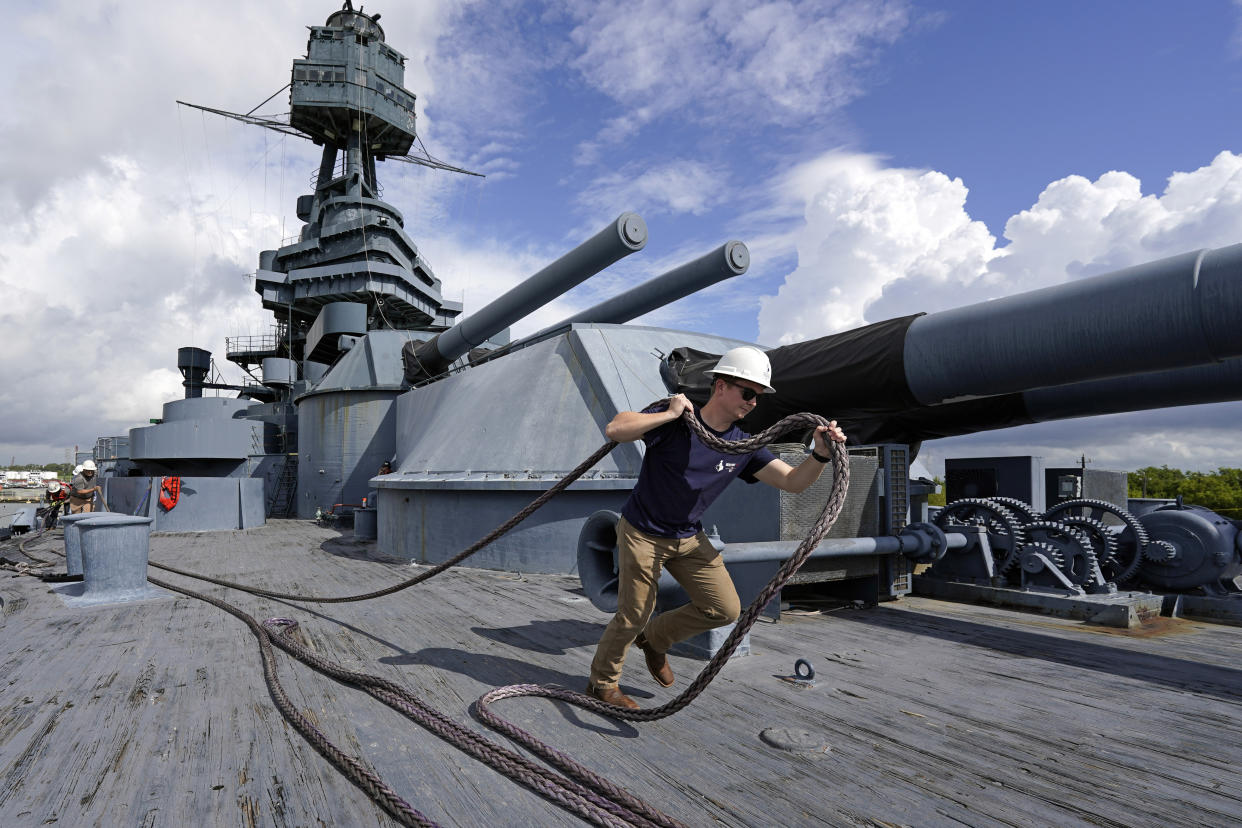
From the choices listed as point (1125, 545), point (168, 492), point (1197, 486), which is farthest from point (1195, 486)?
point (168, 492)

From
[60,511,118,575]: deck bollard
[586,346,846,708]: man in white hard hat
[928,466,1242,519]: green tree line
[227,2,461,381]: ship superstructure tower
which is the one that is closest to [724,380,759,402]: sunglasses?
[586,346,846,708]: man in white hard hat

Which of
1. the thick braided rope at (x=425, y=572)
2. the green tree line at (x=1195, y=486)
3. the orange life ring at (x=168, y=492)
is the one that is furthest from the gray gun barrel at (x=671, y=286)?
the green tree line at (x=1195, y=486)

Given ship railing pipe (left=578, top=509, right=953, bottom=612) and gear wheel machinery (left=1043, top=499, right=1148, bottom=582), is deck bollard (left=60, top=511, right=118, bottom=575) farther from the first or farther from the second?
gear wheel machinery (left=1043, top=499, right=1148, bottom=582)

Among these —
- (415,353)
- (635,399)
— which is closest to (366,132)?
(415,353)

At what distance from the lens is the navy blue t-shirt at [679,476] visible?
8.48ft

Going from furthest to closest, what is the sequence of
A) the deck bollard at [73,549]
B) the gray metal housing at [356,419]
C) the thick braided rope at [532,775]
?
the gray metal housing at [356,419]
the deck bollard at [73,549]
the thick braided rope at [532,775]

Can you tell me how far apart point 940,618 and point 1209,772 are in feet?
8.00

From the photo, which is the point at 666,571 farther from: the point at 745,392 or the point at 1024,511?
the point at 1024,511

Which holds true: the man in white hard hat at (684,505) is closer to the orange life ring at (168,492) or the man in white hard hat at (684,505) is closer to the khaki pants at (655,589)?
the khaki pants at (655,589)

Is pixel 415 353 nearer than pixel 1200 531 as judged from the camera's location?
No

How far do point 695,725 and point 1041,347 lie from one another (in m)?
2.31

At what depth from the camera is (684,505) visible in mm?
2627

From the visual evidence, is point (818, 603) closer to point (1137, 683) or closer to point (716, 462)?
point (1137, 683)

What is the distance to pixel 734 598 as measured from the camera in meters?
2.81
